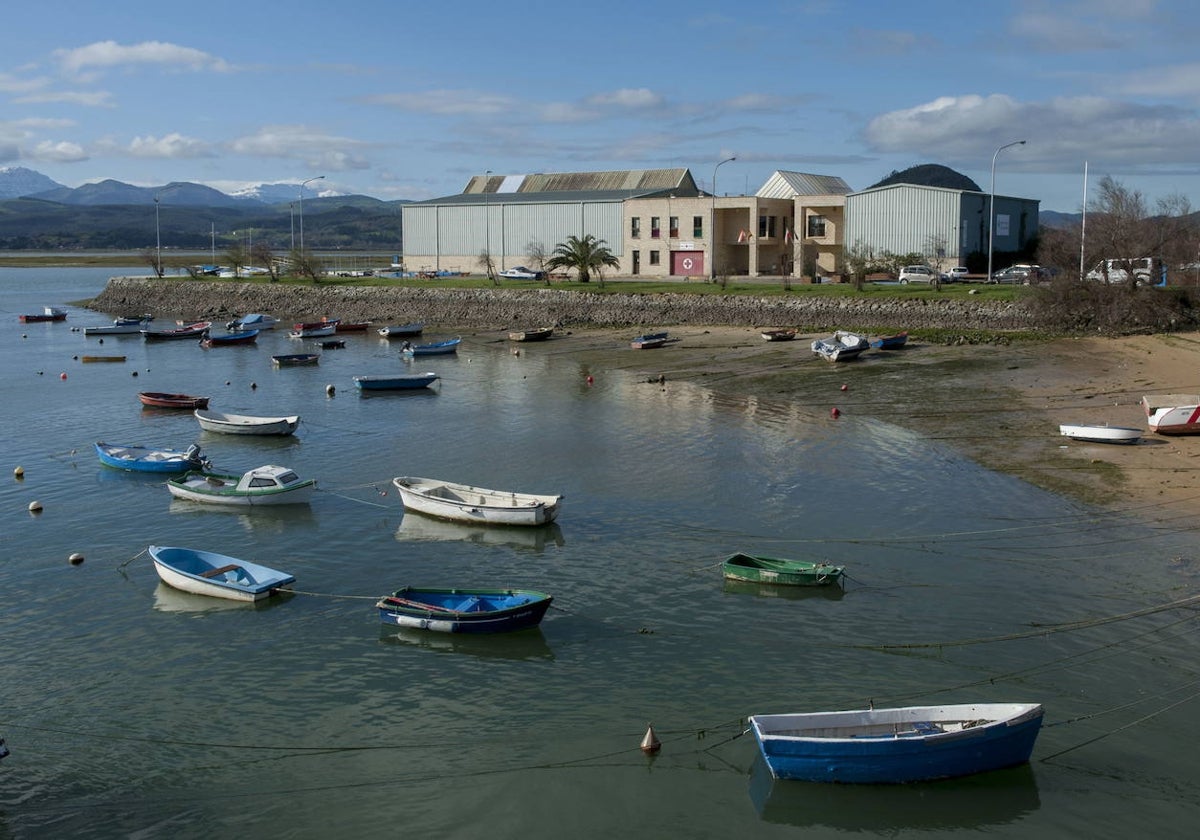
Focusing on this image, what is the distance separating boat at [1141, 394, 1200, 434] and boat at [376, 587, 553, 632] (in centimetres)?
2591

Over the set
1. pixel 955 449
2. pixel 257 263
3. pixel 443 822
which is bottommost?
pixel 443 822

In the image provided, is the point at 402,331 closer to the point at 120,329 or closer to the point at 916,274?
the point at 120,329

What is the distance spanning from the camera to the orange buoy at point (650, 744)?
18.6 m

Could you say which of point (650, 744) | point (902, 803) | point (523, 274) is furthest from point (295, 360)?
point (902, 803)

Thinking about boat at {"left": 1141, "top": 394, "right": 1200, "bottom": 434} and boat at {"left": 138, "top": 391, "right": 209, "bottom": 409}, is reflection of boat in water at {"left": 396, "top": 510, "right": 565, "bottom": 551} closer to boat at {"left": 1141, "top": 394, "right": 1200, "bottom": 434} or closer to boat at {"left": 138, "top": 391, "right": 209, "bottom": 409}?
boat at {"left": 1141, "top": 394, "right": 1200, "bottom": 434}

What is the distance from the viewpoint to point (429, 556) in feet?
96.6

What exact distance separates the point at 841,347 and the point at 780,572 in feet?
124

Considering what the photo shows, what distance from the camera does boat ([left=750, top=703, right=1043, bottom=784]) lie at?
56.9 ft

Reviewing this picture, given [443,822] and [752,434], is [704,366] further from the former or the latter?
[443,822]

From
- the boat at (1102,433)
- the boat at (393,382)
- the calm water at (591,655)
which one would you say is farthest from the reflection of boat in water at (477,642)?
the boat at (393,382)

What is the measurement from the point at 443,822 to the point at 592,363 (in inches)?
2063

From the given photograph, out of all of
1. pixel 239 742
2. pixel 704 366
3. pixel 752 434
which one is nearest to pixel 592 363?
pixel 704 366

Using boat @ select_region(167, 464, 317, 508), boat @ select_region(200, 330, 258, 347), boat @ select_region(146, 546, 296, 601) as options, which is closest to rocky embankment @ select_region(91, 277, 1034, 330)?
boat @ select_region(200, 330, 258, 347)

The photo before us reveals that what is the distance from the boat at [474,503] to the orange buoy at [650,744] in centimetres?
1296
